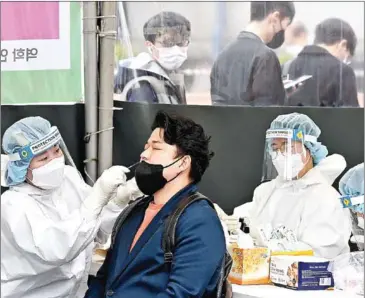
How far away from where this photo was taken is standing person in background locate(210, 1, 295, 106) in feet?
11.5

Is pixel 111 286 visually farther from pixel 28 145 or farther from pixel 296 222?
pixel 296 222

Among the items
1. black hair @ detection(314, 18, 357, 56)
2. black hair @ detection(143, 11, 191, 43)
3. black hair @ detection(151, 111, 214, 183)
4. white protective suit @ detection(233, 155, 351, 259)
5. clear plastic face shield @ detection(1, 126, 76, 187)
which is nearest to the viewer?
black hair @ detection(151, 111, 214, 183)

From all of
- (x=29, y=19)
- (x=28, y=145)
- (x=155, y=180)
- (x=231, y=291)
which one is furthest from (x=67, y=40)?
(x=231, y=291)

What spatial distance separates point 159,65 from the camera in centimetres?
370

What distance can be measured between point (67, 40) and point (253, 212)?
1298 millimetres

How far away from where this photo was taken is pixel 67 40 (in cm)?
357

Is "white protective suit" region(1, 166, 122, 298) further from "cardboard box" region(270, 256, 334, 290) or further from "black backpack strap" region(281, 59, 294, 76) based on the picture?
"black backpack strap" region(281, 59, 294, 76)

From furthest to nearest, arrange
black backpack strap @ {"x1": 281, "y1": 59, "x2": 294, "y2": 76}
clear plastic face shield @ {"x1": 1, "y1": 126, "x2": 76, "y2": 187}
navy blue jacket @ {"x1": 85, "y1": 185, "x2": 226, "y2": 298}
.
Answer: black backpack strap @ {"x1": 281, "y1": 59, "x2": 294, "y2": 76}
clear plastic face shield @ {"x1": 1, "y1": 126, "x2": 76, "y2": 187}
navy blue jacket @ {"x1": 85, "y1": 185, "x2": 226, "y2": 298}

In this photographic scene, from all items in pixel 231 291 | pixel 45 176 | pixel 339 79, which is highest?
pixel 339 79

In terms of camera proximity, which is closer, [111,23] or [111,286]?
[111,286]

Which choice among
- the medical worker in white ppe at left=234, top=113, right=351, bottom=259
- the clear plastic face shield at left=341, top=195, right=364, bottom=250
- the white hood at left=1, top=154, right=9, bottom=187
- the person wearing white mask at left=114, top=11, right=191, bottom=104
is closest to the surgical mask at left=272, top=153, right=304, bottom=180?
the medical worker in white ppe at left=234, top=113, right=351, bottom=259

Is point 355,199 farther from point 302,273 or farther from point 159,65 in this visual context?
point 159,65

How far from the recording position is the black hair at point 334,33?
3.43 meters

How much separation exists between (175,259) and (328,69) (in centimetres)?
164
